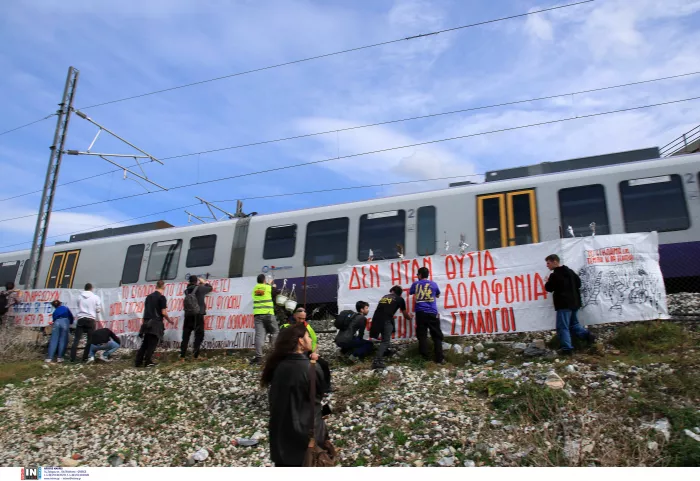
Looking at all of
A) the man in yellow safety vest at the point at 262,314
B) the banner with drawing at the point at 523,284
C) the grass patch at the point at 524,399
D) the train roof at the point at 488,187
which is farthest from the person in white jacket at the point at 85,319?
the grass patch at the point at 524,399

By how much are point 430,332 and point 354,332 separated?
56.4 inches

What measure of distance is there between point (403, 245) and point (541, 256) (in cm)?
418

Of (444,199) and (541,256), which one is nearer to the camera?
(541,256)

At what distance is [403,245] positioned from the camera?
1246 centimetres

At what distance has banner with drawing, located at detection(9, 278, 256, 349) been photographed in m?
11.0

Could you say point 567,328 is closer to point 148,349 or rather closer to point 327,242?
point 327,242

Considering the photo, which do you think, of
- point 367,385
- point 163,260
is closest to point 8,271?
point 163,260

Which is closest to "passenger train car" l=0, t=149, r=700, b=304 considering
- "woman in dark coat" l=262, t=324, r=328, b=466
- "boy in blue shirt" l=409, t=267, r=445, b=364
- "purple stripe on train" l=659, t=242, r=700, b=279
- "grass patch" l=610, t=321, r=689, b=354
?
"purple stripe on train" l=659, t=242, r=700, b=279

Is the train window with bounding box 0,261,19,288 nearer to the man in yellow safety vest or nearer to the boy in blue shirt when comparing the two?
the man in yellow safety vest

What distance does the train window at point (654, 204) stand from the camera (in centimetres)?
1007
